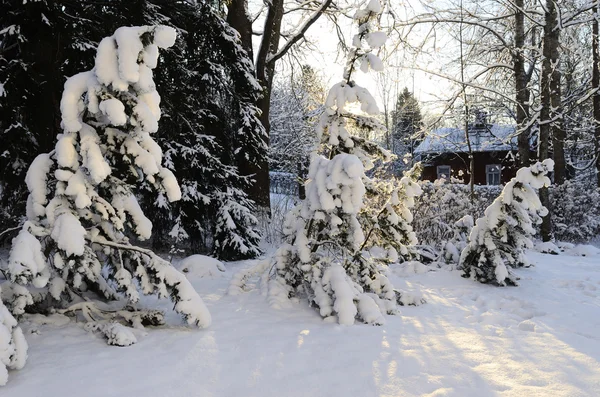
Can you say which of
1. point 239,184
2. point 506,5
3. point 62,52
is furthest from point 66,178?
point 506,5

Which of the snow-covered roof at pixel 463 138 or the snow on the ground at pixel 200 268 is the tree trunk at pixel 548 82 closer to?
the snow-covered roof at pixel 463 138

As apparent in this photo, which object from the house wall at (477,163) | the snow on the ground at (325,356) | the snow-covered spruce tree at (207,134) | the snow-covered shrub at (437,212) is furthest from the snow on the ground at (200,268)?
the house wall at (477,163)

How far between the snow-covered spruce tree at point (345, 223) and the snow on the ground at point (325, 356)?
0.85ft

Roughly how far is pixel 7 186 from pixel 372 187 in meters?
4.57

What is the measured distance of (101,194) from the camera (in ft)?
11.1

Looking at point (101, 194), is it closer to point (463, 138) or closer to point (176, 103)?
point (176, 103)

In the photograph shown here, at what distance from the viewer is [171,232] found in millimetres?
6297

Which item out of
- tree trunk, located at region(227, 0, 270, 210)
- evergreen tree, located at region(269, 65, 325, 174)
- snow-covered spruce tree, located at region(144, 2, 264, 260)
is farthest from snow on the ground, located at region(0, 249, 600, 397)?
evergreen tree, located at region(269, 65, 325, 174)

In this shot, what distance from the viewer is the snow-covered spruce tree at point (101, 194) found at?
107 inches

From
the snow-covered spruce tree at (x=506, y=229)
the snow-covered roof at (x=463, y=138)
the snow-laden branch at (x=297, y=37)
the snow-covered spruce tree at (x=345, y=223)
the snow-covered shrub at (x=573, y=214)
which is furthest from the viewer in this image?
the snow-covered roof at (x=463, y=138)

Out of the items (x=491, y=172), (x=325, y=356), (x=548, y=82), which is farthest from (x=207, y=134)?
(x=491, y=172)

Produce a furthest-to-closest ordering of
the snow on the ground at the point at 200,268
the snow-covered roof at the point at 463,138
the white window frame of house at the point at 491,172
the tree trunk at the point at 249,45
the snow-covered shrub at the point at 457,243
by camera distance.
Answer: the white window frame of house at the point at 491,172 → the snow-covered roof at the point at 463,138 → the tree trunk at the point at 249,45 → the snow-covered shrub at the point at 457,243 → the snow on the ground at the point at 200,268

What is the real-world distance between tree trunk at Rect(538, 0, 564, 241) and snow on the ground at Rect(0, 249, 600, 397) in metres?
6.14

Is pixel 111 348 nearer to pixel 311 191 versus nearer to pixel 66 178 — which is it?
pixel 66 178
